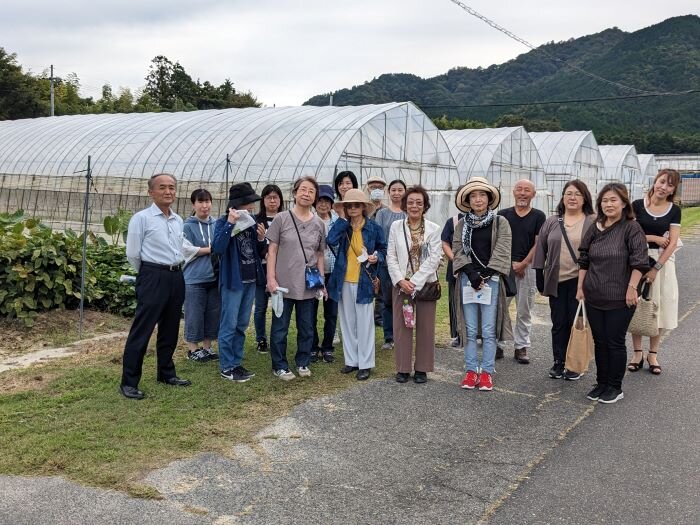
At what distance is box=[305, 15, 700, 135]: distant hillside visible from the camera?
53188mm

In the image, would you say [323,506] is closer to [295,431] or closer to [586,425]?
[295,431]

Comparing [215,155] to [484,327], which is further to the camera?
[215,155]

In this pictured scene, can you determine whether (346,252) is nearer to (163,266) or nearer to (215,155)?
Answer: (163,266)

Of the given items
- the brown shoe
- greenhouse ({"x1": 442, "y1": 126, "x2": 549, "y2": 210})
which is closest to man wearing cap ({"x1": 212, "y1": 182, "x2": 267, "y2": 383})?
the brown shoe

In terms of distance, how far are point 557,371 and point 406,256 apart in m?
1.80

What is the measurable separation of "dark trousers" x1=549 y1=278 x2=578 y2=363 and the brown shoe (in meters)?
0.51

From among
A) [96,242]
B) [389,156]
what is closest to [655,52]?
[389,156]

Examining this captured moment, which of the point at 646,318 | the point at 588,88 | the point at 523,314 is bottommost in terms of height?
the point at 523,314

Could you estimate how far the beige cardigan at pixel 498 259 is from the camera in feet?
16.9

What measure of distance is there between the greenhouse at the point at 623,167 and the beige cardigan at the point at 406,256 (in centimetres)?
2609

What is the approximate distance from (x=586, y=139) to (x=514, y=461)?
24253 millimetres

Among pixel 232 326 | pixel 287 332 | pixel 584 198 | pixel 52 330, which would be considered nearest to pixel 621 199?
pixel 584 198

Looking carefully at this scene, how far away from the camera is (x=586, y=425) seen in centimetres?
445

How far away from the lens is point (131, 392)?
4801 millimetres
